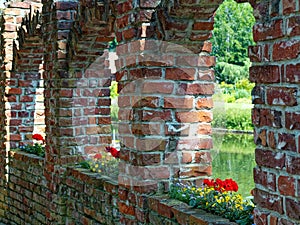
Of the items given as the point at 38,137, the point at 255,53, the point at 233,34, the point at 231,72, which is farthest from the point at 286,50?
the point at 233,34

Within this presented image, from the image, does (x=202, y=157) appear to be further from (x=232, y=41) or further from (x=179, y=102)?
(x=232, y=41)

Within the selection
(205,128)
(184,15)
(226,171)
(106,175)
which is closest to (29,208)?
(106,175)

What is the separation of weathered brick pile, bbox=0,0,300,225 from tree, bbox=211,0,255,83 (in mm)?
14368

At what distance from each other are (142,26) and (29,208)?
137 inches

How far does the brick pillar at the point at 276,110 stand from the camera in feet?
7.60

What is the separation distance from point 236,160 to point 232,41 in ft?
40.4

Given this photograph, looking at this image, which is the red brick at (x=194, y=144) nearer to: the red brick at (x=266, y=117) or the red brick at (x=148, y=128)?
the red brick at (x=148, y=128)

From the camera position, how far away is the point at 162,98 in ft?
12.5

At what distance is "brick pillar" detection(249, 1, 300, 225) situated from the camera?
232cm

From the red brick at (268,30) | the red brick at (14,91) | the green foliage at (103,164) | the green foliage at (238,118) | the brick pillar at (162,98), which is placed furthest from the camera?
the green foliage at (238,118)

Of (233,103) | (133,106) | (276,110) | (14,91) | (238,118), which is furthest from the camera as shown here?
(233,103)

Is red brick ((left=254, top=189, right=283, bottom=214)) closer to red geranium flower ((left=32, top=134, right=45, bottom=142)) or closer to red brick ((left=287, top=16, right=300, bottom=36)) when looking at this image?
red brick ((left=287, top=16, right=300, bottom=36))

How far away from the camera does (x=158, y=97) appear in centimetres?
379

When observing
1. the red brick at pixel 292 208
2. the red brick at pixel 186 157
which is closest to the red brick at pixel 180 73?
the red brick at pixel 186 157
